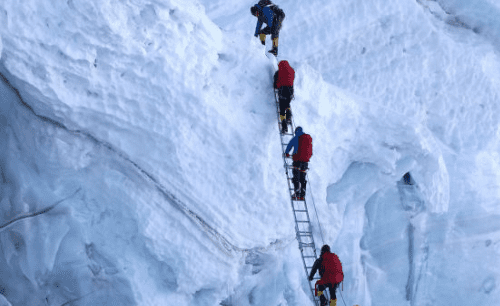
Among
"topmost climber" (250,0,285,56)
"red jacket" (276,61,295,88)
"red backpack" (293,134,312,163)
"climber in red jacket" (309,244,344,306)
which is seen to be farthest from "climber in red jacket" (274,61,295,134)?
"climber in red jacket" (309,244,344,306)

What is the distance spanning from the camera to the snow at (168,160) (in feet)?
17.5

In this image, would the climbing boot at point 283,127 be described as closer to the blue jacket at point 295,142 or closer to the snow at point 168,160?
the snow at point 168,160

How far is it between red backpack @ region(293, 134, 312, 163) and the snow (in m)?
0.55

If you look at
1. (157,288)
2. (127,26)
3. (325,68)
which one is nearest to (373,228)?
(325,68)

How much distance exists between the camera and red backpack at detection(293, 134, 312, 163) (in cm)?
569

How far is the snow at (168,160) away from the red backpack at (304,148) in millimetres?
549

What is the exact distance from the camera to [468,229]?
26.2ft

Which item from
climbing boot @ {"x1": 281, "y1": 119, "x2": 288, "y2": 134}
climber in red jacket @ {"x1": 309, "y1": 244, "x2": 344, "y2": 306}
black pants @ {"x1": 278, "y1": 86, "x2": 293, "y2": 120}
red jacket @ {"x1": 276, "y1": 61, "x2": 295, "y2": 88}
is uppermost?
red jacket @ {"x1": 276, "y1": 61, "x2": 295, "y2": 88}

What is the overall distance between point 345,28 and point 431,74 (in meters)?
1.76

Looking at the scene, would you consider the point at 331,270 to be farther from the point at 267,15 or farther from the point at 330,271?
the point at 267,15

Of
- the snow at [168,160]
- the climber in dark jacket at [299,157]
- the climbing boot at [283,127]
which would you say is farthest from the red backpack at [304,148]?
the snow at [168,160]

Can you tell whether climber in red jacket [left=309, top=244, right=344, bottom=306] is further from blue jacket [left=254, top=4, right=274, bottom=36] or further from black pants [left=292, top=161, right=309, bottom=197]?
blue jacket [left=254, top=4, right=274, bottom=36]

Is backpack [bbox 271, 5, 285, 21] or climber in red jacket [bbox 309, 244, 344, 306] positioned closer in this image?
climber in red jacket [bbox 309, 244, 344, 306]

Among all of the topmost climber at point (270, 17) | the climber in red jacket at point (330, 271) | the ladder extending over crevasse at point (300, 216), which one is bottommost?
the climber in red jacket at point (330, 271)
